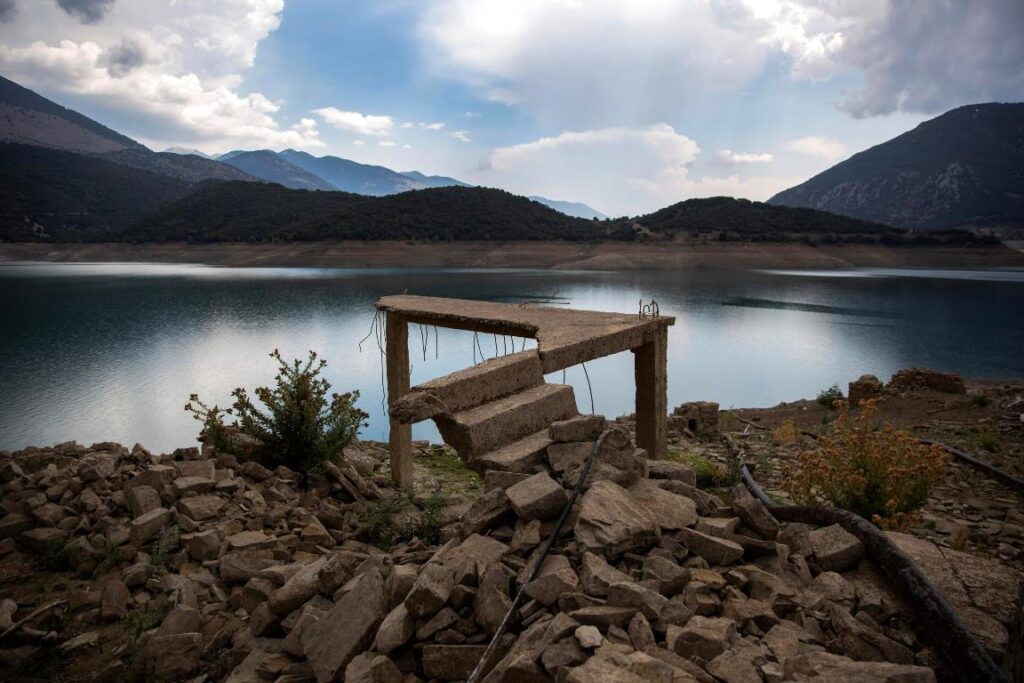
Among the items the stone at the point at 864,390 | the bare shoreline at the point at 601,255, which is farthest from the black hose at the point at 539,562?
the bare shoreline at the point at 601,255

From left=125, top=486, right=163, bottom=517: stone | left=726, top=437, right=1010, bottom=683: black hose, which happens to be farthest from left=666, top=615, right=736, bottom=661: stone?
left=125, top=486, right=163, bottom=517: stone

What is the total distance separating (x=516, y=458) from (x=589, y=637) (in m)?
1.40

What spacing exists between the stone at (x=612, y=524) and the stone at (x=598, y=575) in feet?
0.25

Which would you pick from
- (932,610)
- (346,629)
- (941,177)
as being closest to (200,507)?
(346,629)

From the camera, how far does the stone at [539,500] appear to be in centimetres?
294

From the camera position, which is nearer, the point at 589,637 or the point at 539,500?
the point at 589,637

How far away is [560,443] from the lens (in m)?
3.56

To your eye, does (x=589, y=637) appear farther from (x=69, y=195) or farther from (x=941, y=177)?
(x=941, y=177)

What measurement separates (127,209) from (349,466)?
114344 millimetres

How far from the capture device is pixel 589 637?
2105mm

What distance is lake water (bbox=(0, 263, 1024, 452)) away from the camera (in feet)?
55.9

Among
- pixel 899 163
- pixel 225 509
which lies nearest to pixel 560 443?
pixel 225 509

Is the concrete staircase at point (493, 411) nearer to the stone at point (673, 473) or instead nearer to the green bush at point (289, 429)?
the stone at point (673, 473)

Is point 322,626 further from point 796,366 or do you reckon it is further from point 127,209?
point 127,209
